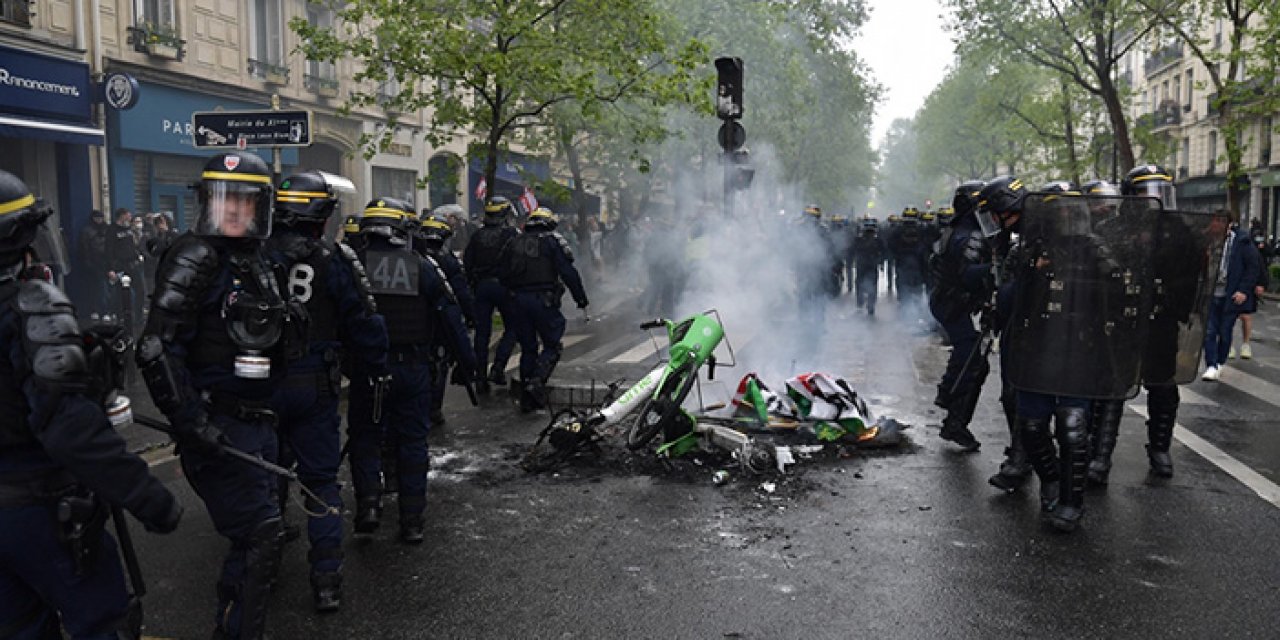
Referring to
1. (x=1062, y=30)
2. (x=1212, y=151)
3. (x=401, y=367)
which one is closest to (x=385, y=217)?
(x=401, y=367)

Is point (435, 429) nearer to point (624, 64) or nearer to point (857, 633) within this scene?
point (857, 633)

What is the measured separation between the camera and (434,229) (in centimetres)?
768

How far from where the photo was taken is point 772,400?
740 centimetres

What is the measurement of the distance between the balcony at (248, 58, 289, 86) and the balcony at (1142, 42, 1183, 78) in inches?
1601

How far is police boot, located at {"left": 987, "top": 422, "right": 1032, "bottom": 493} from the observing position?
5938 mm

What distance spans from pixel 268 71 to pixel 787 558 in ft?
62.6

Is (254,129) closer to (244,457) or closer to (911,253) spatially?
(244,457)

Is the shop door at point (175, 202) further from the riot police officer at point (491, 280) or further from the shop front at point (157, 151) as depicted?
the riot police officer at point (491, 280)

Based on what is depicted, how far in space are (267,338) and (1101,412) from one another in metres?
4.80

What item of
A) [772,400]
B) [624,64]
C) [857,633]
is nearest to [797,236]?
[624,64]

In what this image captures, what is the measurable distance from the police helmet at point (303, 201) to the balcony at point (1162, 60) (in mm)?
50112

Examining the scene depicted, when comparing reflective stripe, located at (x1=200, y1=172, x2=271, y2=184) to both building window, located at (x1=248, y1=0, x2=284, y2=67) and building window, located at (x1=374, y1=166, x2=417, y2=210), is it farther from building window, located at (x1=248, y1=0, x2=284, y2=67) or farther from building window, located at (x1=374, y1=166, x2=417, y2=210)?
building window, located at (x1=374, y1=166, x2=417, y2=210)

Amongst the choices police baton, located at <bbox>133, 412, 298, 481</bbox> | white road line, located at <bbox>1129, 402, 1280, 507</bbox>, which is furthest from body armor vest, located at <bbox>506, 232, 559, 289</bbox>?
police baton, located at <bbox>133, 412, 298, 481</bbox>

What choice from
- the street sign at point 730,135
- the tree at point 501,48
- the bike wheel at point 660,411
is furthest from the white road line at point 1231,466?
the tree at point 501,48
